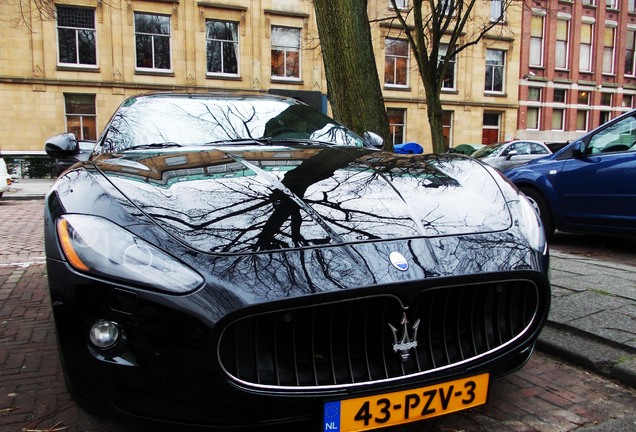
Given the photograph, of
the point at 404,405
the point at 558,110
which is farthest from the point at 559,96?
the point at 404,405

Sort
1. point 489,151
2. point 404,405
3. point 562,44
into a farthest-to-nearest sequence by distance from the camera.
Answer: point 562,44 → point 489,151 → point 404,405

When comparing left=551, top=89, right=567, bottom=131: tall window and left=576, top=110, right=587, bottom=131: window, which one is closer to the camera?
left=551, top=89, right=567, bottom=131: tall window

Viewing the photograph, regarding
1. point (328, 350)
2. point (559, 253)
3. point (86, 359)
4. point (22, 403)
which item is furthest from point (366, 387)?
point (559, 253)

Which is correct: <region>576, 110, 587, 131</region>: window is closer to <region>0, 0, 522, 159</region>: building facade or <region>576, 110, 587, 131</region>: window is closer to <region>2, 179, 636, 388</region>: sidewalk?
<region>0, 0, 522, 159</region>: building facade

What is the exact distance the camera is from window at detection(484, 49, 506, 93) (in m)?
29.2

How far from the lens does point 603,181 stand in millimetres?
5152

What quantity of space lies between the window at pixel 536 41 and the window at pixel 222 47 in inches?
692

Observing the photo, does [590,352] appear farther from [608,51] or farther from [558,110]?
[608,51]

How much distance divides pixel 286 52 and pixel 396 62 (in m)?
6.08

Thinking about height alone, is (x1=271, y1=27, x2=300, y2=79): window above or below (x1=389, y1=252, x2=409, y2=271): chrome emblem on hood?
above

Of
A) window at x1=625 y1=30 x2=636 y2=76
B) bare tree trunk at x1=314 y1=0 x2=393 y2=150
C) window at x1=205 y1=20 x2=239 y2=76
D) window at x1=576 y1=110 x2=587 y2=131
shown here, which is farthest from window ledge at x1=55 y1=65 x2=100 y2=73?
window at x1=625 y1=30 x2=636 y2=76

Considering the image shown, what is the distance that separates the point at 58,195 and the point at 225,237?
0.82 meters

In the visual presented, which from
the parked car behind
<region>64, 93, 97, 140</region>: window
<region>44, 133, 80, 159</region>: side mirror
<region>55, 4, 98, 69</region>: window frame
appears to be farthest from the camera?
<region>64, 93, 97, 140</region>: window

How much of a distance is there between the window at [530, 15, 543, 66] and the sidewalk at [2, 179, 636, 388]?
2936 cm
